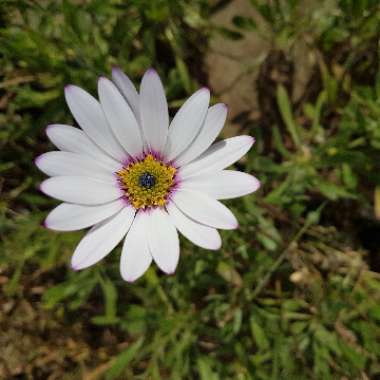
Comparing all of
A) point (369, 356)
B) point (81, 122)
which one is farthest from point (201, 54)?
point (369, 356)

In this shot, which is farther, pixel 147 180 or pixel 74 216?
pixel 147 180

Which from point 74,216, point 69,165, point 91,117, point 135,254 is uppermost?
point 91,117

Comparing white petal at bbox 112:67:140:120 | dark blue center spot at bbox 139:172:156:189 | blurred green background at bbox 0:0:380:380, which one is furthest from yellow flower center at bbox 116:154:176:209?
blurred green background at bbox 0:0:380:380

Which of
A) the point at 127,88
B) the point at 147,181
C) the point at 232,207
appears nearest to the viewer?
the point at 127,88

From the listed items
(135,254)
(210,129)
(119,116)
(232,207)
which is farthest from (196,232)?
(232,207)

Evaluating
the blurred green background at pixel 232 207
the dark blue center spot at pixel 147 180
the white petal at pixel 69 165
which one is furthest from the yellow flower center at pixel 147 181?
the blurred green background at pixel 232 207

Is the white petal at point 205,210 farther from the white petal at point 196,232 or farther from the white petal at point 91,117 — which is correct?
the white petal at point 91,117

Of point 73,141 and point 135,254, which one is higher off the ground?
point 73,141

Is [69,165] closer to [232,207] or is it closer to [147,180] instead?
[147,180]

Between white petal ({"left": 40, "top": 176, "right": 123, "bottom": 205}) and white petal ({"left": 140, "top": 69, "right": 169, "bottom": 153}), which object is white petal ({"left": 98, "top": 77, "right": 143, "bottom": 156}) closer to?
white petal ({"left": 140, "top": 69, "right": 169, "bottom": 153})
